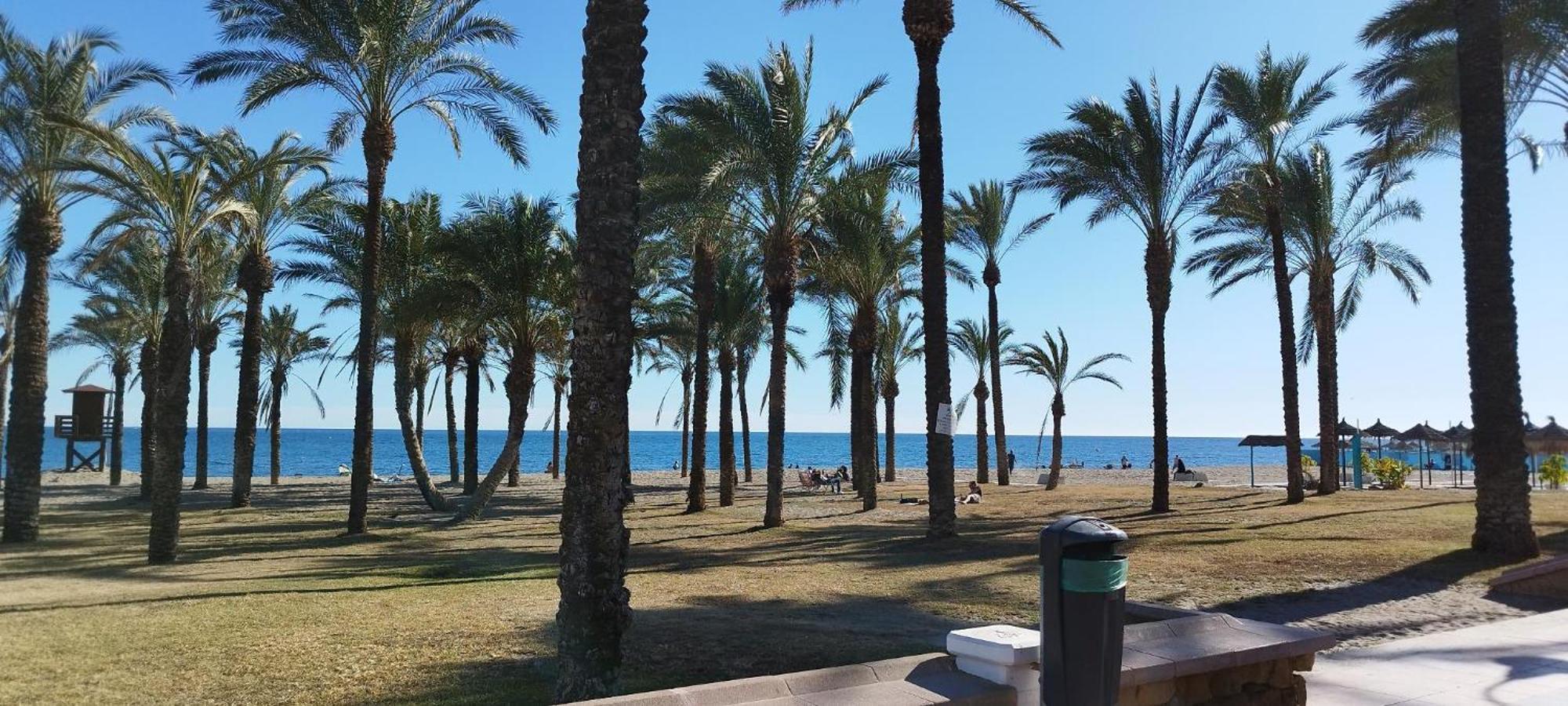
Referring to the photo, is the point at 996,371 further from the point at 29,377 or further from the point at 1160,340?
the point at 29,377

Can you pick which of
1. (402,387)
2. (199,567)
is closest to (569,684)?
(199,567)

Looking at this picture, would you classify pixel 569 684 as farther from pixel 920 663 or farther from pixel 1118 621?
pixel 1118 621

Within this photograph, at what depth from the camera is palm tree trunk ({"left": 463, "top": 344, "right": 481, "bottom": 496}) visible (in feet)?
98.2

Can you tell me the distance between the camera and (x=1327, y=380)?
25.1m

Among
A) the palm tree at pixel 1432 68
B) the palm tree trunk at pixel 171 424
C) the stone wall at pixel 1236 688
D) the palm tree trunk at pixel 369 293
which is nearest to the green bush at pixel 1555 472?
the palm tree at pixel 1432 68

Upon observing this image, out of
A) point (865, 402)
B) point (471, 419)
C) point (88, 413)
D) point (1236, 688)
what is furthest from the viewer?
point (88, 413)

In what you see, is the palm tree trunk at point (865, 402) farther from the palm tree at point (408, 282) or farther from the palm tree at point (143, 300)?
the palm tree at point (143, 300)

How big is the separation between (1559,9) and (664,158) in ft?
49.9

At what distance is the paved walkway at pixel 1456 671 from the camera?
227 inches

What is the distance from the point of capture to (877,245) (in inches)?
901

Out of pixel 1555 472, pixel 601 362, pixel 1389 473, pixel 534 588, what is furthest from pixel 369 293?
pixel 1555 472

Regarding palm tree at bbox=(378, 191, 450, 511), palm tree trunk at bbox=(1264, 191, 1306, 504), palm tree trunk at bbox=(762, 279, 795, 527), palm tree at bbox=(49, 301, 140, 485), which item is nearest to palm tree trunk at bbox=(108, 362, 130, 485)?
palm tree at bbox=(49, 301, 140, 485)

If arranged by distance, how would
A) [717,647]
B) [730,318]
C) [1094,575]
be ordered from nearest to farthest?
[1094,575]
[717,647]
[730,318]

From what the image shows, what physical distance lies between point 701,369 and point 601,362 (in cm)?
1654
